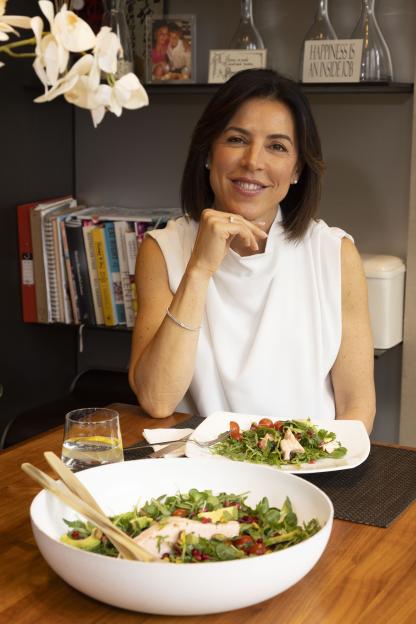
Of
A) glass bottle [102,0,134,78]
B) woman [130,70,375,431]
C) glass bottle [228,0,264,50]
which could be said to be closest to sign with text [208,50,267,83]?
glass bottle [228,0,264,50]

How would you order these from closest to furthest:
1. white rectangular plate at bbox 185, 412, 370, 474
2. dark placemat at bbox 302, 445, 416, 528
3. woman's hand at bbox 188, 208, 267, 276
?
dark placemat at bbox 302, 445, 416, 528, white rectangular plate at bbox 185, 412, 370, 474, woman's hand at bbox 188, 208, 267, 276

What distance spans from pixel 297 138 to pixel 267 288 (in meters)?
0.38

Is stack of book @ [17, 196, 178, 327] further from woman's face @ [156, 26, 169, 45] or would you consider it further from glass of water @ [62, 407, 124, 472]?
glass of water @ [62, 407, 124, 472]

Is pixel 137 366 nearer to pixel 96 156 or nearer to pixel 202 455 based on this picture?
pixel 202 455

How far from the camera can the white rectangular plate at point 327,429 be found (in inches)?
57.0

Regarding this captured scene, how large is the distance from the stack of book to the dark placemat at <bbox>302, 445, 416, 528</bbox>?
5.86 feet

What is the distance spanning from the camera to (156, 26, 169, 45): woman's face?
3.14m

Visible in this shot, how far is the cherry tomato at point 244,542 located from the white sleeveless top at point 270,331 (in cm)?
104

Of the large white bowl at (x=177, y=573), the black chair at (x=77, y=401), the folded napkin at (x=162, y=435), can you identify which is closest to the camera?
the large white bowl at (x=177, y=573)

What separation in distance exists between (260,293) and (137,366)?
0.37m

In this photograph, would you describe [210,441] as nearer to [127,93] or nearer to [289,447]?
[289,447]

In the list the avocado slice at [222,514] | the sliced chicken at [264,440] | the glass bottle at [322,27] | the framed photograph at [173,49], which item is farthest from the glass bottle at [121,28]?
the avocado slice at [222,514]

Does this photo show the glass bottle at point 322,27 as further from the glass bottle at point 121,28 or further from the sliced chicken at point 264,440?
the sliced chicken at point 264,440

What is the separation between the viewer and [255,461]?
1.46 m
